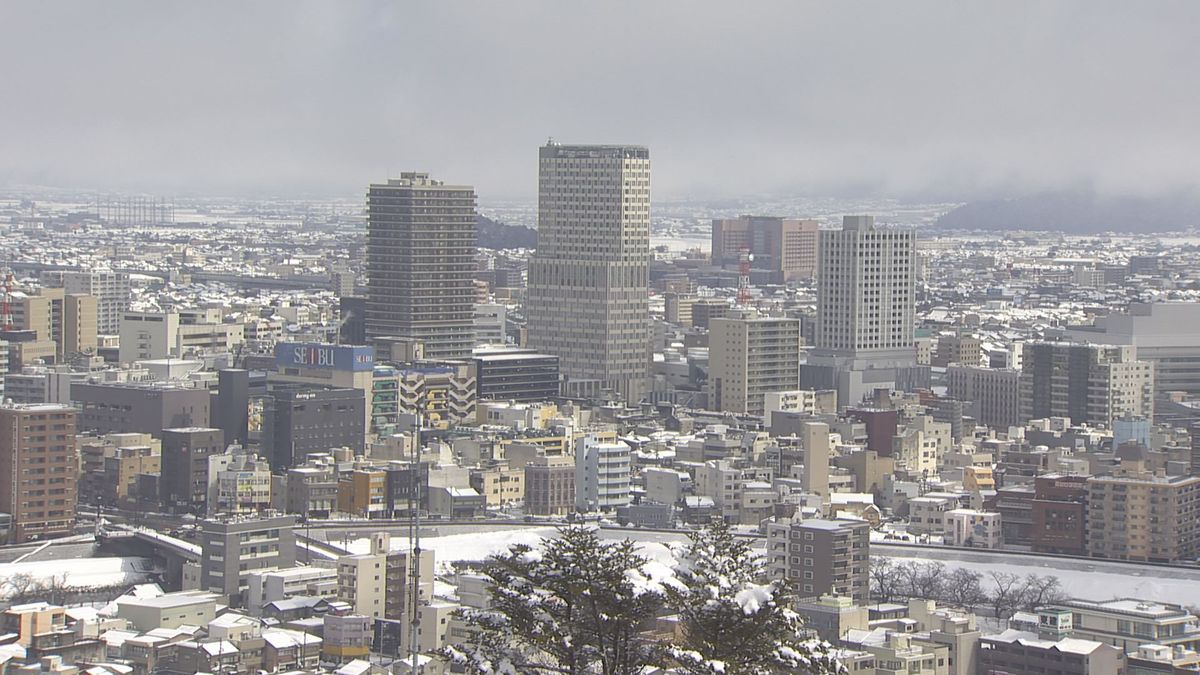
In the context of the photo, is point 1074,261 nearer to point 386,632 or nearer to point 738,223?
point 738,223

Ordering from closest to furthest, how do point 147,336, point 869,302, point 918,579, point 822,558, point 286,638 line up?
point 286,638
point 822,558
point 918,579
point 147,336
point 869,302

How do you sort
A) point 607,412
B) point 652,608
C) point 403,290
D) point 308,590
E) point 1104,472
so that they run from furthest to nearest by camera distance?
point 403,290
point 607,412
point 1104,472
point 308,590
point 652,608

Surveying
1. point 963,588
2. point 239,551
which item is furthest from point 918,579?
point 239,551

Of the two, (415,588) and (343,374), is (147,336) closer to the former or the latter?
(343,374)

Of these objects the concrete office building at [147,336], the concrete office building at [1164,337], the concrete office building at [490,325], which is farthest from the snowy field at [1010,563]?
the concrete office building at [490,325]

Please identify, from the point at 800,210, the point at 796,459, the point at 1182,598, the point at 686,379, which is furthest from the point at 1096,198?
the point at 1182,598

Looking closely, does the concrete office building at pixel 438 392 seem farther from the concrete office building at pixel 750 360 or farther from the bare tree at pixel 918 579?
the bare tree at pixel 918 579
